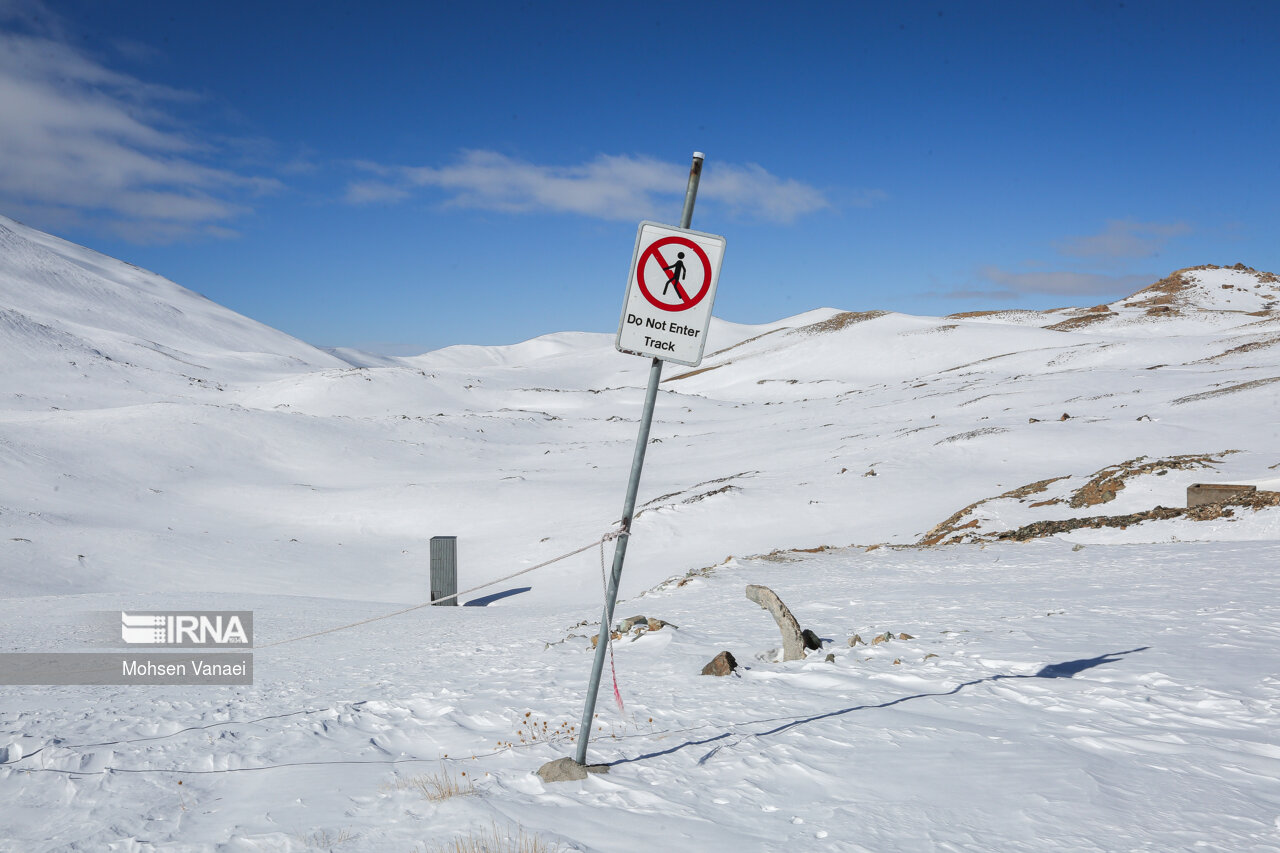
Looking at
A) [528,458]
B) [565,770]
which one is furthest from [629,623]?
[528,458]

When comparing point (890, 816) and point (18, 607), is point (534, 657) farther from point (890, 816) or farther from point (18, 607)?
point (18, 607)

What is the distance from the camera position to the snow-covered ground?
4105mm

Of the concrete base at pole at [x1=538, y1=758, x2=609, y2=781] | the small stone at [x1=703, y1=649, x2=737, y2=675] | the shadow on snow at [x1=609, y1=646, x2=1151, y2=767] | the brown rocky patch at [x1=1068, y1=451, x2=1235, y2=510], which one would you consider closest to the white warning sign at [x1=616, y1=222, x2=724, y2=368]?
the concrete base at pole at [x1=538, y1=758, x2=609, y2=781]

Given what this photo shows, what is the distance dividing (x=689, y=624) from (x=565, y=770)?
5.57 meters

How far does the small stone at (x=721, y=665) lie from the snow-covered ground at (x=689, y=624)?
0.12 m

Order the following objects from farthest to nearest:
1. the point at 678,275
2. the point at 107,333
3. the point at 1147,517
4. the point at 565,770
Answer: the point at 107,333
the point at 1147,517
the point at 565,770
the point at 678,275

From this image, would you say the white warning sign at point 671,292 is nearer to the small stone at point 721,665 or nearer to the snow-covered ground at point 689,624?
the snow-covered ground at point 689,624

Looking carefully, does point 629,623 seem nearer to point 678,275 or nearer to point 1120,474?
point 678,275

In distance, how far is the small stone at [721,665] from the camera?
6.97 metres

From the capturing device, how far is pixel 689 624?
32.6ft

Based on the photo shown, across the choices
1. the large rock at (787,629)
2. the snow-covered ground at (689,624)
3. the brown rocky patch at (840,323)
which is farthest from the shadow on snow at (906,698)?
the brown rocky patch at (840,323)

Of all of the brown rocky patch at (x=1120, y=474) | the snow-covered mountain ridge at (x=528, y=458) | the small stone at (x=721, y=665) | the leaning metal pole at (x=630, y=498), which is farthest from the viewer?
the snow-covered mountain ridge at (x=528, y=458)

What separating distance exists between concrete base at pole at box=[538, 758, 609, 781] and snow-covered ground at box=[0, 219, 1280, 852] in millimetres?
80

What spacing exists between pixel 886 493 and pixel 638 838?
1772 cm
